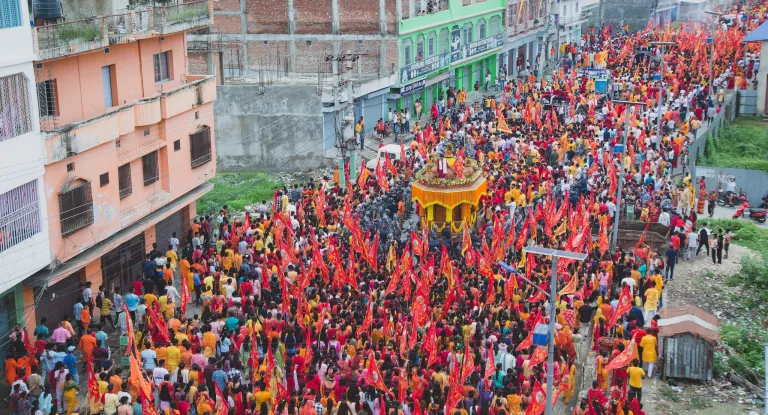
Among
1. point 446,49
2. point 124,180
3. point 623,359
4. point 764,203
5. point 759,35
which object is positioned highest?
point 759,35

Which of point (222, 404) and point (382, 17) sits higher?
point (382, 17)

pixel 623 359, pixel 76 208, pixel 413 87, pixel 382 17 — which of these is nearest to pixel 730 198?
pixel 413 87

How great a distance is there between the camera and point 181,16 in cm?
2922

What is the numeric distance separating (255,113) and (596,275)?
19882 millimetres

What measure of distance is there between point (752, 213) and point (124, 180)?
799 inches

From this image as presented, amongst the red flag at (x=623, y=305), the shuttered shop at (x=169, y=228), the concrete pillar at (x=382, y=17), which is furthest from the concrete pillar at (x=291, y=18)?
the red flag at (x=623, y=305)

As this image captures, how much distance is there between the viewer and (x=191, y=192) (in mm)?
30625

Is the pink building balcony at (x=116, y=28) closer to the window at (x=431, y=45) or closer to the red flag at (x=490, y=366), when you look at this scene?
the red flag at (x=490, y=366)

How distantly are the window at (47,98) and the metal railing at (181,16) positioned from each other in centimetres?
502

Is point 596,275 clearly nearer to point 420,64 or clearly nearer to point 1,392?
point 1,392

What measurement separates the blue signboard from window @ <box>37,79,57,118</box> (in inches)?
1022

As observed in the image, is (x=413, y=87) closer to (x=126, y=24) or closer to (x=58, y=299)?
(x=126, y=24)

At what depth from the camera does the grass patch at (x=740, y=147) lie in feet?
138

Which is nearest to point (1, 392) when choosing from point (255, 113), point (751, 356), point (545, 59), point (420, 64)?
point (751, 356)
